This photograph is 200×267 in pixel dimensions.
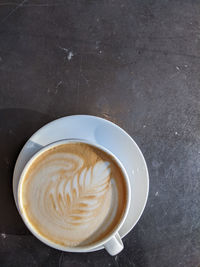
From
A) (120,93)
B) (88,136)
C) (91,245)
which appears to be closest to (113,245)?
Result: (91,245)

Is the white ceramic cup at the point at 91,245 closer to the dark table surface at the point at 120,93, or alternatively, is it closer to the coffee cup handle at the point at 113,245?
the coffee cup handle at the point at 113,245

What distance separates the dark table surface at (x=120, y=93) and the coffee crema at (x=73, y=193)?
0.22 meters

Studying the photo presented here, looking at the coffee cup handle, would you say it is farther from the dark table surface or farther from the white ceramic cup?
the dark table surface

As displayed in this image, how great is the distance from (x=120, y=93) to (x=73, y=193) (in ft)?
1.28

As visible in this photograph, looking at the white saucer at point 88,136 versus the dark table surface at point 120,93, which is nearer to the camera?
the white saucer at point 88,136

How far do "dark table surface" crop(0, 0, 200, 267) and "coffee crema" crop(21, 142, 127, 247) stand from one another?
0.71 ft

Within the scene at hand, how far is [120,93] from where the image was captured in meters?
1.03

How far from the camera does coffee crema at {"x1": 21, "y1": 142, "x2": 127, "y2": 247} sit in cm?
81

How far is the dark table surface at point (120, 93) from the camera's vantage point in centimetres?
101

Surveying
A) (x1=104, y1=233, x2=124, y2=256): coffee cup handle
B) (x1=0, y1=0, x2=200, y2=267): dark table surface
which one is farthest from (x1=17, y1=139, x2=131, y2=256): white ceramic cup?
(x1=0, y1=0, x2=200, y2=267): dark table surface

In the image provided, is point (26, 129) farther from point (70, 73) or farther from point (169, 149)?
point (169, 149)

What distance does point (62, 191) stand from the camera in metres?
0.81

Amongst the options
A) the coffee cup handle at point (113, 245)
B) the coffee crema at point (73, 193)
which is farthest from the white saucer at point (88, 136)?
the coffee cup handle at point (113, 245)

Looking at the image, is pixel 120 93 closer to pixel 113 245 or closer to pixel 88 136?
pixel 88 136
